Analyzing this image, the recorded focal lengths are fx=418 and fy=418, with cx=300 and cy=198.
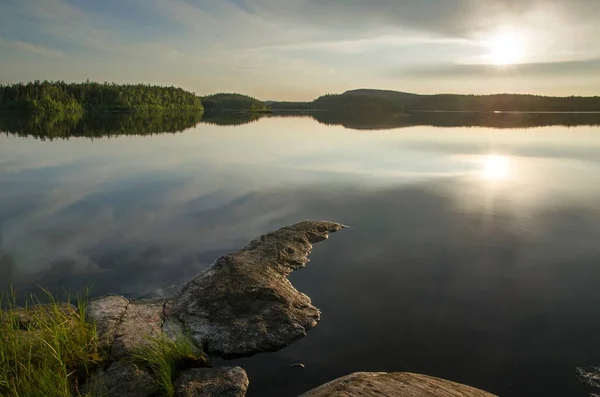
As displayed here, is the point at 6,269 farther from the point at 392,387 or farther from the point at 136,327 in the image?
the point at 392,387

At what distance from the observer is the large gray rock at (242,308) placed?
935 cm

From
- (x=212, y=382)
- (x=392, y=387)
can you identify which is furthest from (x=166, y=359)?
(x=392, y=387)

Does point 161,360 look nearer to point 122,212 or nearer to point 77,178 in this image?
point 122,212

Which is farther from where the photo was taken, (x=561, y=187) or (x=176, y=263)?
(x=561, y=187)

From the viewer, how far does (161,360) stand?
24.8 feet

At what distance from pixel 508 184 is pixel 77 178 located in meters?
31.0

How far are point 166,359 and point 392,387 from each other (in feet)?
13.5

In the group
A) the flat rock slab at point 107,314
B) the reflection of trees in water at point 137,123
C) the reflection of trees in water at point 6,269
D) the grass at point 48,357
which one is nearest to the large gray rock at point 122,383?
the grass at point 48,357

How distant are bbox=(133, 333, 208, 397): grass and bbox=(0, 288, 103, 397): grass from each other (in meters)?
0.91

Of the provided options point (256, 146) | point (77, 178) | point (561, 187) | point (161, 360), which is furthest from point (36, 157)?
point (561, 187)

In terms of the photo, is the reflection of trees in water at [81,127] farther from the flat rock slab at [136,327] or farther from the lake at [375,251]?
the flat rock slab at [136,327]

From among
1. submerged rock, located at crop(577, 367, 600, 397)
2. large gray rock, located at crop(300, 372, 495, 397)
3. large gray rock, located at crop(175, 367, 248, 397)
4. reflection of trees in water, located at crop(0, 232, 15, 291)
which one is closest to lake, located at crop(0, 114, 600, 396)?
reflection of trees in water, located at crop(0, 232, 15, 291)

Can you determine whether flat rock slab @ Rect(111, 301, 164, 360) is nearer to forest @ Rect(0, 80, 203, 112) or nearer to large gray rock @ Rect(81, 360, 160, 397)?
large gray rock @ Rect(81, 360, 160, 397)

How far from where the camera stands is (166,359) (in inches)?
307
